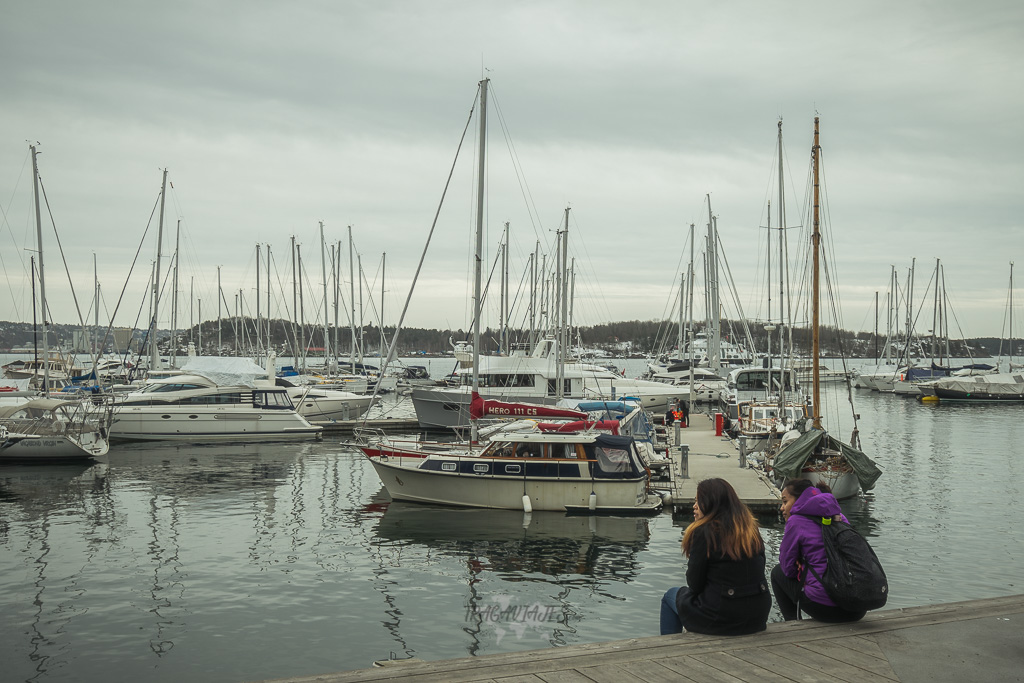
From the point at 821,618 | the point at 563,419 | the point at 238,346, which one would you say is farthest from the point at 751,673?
the point at 238,346

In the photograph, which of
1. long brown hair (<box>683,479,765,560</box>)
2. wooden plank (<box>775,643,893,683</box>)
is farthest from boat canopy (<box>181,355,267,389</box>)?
wooden plank (<box>775,643,893,683</box>)

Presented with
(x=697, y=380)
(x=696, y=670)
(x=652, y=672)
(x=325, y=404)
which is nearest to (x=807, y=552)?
(x=696, y=670)

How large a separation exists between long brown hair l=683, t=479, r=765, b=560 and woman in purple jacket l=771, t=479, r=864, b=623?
1.62 ft

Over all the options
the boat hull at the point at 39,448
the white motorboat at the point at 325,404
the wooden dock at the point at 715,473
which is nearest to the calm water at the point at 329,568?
the wooden dock at the point at 715,473

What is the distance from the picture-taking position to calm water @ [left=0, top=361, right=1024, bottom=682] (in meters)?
11.6

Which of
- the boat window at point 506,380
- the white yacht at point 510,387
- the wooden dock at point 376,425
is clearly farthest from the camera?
the boat window at point 506,380

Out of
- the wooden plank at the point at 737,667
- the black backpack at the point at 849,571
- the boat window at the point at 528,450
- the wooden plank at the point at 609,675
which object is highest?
the black backpack at the point at 849,571

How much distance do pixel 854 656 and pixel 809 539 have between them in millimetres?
980

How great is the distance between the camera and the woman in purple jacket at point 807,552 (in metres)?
6.58

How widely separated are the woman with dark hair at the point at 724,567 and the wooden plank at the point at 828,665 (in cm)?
37

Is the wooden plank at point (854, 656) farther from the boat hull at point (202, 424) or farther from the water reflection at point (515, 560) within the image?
the boat hull at point (202, 424)

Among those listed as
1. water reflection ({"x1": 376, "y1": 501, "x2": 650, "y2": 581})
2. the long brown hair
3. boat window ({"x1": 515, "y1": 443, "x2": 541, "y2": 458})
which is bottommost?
water reflection ({"x1": 376, "y1": 501, "x2": 650, "y2": 581})

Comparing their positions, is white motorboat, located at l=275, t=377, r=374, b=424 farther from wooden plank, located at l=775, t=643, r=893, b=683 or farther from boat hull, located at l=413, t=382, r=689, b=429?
wooden plank, located at l=775, t=643, r=893, b=683

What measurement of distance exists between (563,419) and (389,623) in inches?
551
